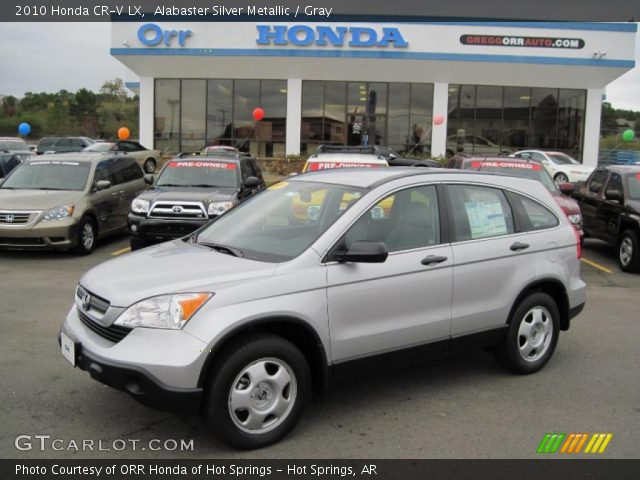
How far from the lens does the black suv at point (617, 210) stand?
9.88 metres

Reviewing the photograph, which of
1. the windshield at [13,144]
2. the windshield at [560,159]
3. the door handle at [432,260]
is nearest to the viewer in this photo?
the door handle at [432,260]

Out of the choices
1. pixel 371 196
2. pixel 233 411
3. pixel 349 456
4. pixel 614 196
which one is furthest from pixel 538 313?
pixel 614 196

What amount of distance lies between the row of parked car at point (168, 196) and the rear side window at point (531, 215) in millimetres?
4292

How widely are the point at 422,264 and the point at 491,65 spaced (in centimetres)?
2471

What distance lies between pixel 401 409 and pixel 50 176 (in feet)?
29.4

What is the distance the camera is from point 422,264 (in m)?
4.31

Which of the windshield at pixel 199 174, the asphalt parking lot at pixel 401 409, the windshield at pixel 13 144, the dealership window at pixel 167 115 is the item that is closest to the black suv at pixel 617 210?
the asphalt parking lot at pixel 401 409

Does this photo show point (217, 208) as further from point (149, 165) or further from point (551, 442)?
point (149, 165)

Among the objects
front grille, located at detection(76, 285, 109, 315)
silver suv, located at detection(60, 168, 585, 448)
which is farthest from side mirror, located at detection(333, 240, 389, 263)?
front grille, located at detection(76, 285, 109, 315)

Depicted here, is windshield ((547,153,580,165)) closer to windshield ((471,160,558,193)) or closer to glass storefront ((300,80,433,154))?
glass storefront ((300,80,433,154))

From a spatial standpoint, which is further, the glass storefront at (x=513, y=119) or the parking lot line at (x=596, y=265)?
the glass storefront at (x=513, y=119)

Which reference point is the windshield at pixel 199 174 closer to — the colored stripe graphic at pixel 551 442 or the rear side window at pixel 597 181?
the rear side window at pixel 597 181

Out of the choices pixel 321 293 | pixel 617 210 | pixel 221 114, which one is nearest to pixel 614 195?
pixel 617 210

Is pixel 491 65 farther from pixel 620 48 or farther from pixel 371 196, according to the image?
pixel 371 196
